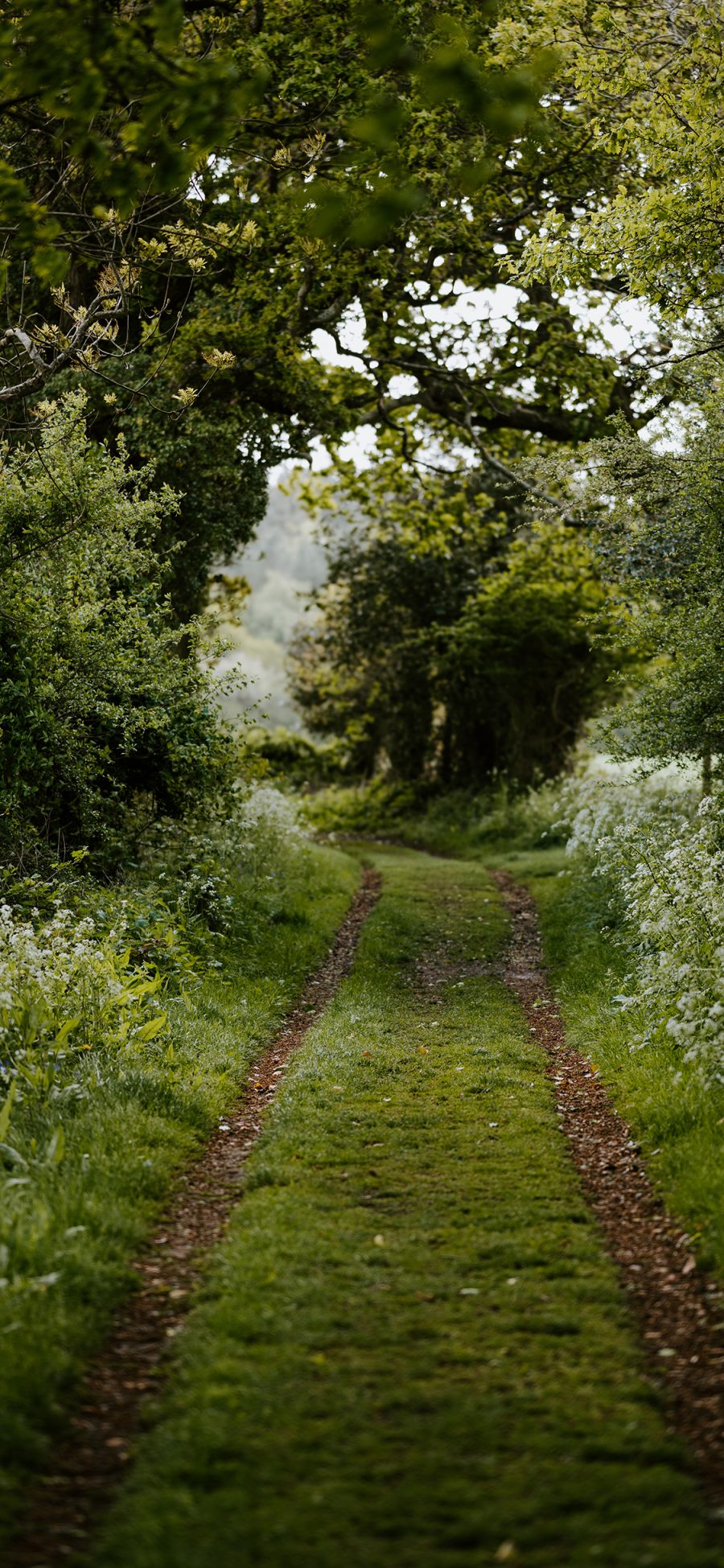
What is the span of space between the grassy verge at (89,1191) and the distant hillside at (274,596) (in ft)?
223

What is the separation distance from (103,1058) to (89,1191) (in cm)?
183

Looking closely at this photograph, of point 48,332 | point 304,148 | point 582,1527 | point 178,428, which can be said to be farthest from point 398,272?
point 582,1527

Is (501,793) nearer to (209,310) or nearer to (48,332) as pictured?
(209,310)

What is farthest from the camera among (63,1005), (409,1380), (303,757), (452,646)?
(303,757)

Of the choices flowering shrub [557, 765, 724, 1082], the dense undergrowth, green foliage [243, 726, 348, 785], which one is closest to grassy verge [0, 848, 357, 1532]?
the dense undergrowth

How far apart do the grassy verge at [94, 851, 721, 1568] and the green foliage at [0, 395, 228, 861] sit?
487cm

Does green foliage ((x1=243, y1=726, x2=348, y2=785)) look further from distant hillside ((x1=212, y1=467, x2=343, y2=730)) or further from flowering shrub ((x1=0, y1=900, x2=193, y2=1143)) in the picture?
distant hillside ((x1=212, y1=467, x2=343, y2=730))

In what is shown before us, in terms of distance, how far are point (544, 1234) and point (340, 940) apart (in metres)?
8.55

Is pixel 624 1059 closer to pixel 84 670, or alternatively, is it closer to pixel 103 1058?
pixel 103 1058

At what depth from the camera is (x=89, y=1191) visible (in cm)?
609

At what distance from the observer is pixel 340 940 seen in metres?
14.5

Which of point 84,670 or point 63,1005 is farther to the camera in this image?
point 84,670

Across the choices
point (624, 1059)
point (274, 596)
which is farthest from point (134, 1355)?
point (274, 596)

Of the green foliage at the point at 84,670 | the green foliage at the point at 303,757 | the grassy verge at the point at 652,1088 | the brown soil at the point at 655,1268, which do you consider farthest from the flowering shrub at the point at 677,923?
the green foliage at the point at 303,757
